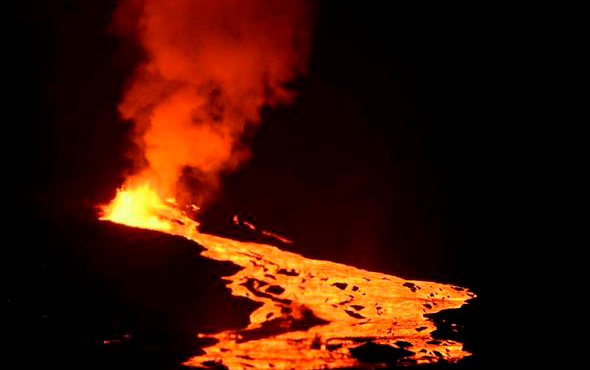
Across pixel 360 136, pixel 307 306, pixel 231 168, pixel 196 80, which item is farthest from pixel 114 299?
pixel 360 136

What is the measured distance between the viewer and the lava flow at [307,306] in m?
4.77

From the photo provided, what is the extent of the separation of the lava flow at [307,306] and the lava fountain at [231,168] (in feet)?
0.04

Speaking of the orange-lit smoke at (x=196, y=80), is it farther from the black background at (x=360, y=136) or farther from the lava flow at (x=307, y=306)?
the lava flow at (x=307, y=306)

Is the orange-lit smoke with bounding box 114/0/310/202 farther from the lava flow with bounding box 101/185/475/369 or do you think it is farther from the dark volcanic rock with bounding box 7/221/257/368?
the dark volcanic rock with bounding box 7/221/257/368

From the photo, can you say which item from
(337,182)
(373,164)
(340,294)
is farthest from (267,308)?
(373,164)

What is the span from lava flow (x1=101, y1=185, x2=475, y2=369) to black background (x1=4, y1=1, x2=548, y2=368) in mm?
291

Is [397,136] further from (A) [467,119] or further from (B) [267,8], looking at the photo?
(B) [267,8]

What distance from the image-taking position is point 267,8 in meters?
6.22

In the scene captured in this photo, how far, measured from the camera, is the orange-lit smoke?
5.94 metres

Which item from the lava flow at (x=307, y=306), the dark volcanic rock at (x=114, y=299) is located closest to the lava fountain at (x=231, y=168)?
the lava flow at (x=307, y=306)

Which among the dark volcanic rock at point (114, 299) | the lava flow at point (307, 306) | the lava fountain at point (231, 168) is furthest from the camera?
the lava fountain at point (231, 168)

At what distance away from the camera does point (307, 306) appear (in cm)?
509

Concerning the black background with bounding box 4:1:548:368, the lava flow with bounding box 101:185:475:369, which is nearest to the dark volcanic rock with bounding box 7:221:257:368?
the lava flow with bounding box 101:185:475:369

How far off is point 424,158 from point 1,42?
5.28m
